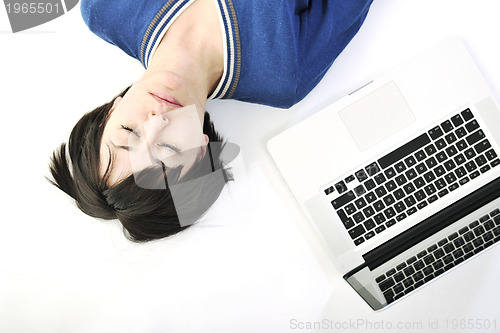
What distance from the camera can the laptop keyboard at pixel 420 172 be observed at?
79 centimetres

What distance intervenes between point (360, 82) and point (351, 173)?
0.20m

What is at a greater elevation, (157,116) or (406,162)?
(157,116)

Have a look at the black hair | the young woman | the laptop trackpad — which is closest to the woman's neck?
the young woman

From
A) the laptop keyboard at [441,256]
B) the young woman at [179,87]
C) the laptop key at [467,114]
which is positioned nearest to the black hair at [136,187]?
the young woman at [179,87]

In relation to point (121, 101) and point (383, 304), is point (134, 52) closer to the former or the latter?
point (121, 101)

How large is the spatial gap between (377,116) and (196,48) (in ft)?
1.24

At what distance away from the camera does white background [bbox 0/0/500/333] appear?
842 mm

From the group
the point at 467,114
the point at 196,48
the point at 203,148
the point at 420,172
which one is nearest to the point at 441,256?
the point at 420,172

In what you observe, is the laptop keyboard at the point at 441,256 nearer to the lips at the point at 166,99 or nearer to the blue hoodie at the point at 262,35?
the blue hoodie at the point at 262,35

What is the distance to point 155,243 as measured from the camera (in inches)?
33.1

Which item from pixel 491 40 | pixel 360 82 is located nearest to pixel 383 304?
pixel 360 82

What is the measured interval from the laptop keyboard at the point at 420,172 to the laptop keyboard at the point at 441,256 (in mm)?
79

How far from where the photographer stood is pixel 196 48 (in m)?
0.75

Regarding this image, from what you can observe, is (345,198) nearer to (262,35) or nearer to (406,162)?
(406,162)
